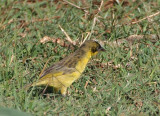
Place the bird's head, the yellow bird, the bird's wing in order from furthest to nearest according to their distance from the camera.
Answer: the bird's head < the bird's wing < the yellow bird

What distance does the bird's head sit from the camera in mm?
6816

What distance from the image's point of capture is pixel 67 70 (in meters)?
6.40

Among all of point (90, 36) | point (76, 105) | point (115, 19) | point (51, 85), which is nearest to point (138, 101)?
point (76, 105)

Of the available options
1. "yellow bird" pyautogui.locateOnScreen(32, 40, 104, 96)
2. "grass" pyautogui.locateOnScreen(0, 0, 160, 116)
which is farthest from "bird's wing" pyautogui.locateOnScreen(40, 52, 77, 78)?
"grass" pyautogui.locateOnScreen(0, 0, 160, 116)

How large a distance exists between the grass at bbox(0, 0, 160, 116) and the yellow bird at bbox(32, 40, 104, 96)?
136mm

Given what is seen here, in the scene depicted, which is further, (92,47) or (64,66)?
(92,47)

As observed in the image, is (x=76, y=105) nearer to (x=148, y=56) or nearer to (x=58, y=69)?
(x=58, y=69)

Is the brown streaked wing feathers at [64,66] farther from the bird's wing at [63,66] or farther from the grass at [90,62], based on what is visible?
the grass at [90,62]

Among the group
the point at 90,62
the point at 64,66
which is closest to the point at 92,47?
the point at 90,62

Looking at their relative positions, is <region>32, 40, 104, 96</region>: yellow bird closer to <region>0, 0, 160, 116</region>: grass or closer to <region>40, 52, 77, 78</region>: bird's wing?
<region>40, 52, 77, 78</region>: bird's wing

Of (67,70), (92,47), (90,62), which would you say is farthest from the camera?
(90,62)

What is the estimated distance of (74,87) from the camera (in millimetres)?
6430

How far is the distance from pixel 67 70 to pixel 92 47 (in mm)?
641

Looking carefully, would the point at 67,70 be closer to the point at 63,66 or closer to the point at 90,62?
the point at 63,66
